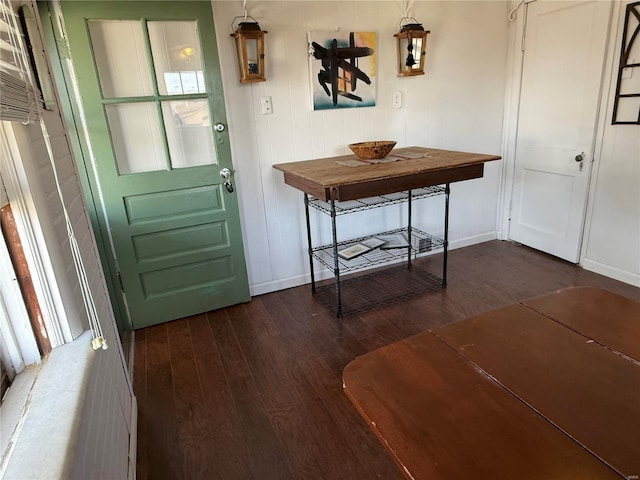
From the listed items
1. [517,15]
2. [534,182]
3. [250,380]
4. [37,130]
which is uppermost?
[517,15]

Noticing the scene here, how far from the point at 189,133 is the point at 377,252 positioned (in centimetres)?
163


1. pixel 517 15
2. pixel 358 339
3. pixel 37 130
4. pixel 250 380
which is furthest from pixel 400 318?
pixel 517 15

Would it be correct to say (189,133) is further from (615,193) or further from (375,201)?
(615,193)

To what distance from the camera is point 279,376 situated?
2.08 meters

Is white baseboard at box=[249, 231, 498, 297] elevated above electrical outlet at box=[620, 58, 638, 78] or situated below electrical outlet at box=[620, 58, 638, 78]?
below

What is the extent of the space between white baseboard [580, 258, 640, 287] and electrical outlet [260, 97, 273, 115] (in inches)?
100

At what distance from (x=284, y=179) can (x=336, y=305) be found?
0.92 metres

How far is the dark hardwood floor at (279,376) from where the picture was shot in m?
1.60

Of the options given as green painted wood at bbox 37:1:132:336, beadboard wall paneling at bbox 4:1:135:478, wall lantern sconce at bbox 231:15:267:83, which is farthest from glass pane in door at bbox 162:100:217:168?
beadboard wall paneling at bbox 4:1:135:478

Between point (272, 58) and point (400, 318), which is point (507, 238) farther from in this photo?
point (272, 58)

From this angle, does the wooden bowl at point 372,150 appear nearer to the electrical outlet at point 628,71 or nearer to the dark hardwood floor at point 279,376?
the dark hardwood floor at point 279,376

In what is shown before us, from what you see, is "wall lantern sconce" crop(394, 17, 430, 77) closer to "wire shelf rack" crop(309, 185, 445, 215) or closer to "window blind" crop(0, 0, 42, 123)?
"wire shelf rack" crop(309, 185, 445, 215)

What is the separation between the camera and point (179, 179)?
248cm

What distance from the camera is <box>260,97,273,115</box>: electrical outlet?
2645 mm
